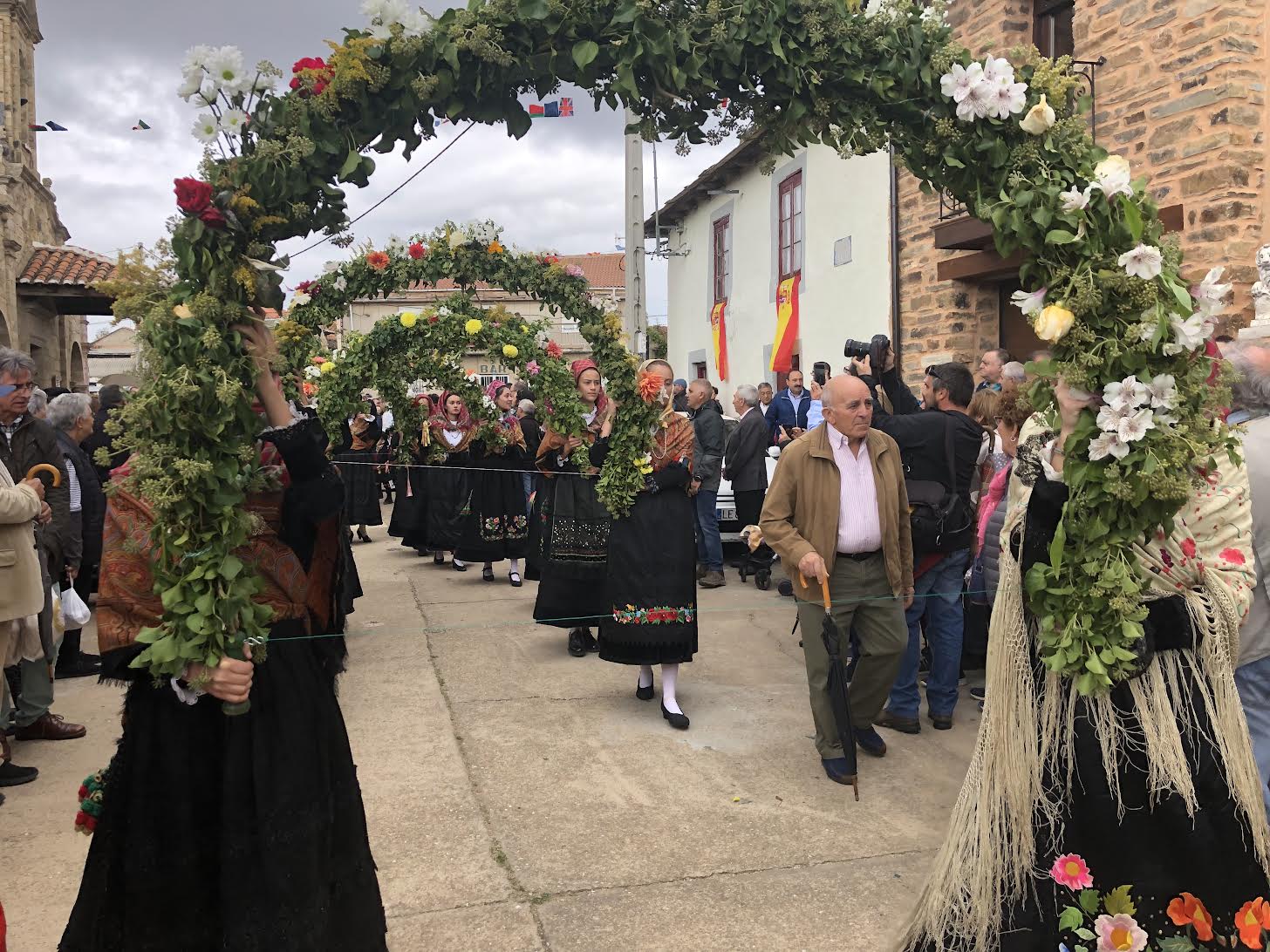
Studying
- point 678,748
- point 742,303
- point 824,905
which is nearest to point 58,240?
point 742,303

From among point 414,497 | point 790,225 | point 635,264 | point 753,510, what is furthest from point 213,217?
point 790,225

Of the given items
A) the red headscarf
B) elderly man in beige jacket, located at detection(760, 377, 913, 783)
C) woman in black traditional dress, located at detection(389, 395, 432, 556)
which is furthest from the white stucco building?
elderly man in beige jacket, located at detection(760, 377, 913, 783)

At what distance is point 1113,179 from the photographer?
2631 mm

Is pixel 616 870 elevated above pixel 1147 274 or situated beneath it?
situated beneath

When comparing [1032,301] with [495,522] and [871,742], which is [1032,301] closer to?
[871,742]

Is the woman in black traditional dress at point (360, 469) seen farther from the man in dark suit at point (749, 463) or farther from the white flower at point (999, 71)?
the white flower at point (999, 71)

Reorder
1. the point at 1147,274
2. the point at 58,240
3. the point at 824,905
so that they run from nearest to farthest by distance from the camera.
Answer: the point at 1147,274 < the point at 824,905 < the point at 58,240

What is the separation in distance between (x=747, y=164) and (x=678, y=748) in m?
14.5

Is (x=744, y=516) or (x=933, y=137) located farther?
(x=744, y=516)

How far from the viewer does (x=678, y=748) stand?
4930 mm

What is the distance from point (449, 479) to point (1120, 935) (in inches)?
327

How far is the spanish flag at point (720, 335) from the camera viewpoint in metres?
19.6

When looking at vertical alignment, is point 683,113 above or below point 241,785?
above

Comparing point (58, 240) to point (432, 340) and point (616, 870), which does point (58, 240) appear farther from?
point (616, 870)
